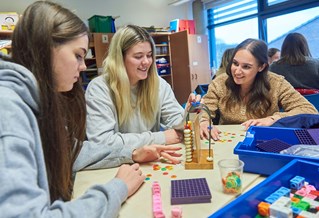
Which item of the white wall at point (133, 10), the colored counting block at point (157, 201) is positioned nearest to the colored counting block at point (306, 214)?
the colored counting block at point (157, 201)

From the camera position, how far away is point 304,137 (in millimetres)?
1190

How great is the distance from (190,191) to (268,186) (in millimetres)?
223

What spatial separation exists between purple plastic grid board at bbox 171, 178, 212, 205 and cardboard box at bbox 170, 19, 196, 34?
16.3ft

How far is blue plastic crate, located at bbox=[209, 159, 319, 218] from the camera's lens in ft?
2.15

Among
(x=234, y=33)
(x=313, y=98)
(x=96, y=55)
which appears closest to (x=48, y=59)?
(x=313, y=98)

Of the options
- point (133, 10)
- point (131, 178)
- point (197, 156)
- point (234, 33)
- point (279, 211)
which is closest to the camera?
point (279, 211)

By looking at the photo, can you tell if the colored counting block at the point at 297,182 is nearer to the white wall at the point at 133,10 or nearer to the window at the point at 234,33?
the white wall at the point at 133,10

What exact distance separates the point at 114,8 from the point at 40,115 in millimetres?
4921

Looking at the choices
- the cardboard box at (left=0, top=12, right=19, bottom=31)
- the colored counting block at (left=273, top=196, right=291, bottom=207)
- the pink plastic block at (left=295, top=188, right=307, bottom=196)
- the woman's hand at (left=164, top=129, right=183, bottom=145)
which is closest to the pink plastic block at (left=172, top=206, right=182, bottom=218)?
the colored counting block at (left=273, top=196, right=291, bottom=207)

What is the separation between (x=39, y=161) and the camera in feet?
1.99

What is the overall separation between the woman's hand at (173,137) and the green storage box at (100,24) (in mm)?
3603

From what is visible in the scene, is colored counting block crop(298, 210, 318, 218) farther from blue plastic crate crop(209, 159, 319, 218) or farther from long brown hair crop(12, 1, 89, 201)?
long brown hair crop(12, 1, 89, 201)

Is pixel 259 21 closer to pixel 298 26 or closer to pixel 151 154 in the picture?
pixel 298 26

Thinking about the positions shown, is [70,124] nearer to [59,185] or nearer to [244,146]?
[59,185]
